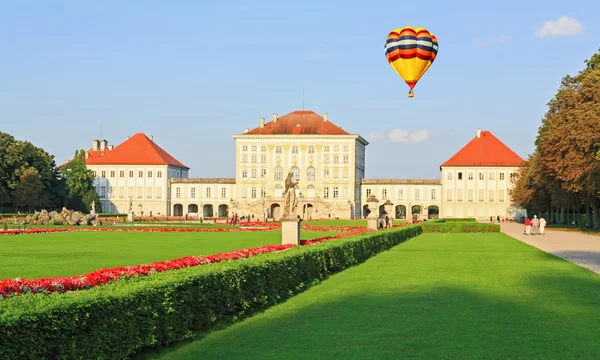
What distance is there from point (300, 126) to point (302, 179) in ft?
19.0

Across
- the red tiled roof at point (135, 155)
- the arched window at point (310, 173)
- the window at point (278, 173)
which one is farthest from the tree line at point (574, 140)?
the red tiled roof at point (135, 155)

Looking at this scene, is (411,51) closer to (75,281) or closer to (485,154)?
(75,281)

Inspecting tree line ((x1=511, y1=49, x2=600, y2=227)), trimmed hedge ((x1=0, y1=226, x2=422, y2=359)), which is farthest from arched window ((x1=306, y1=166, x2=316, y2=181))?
trimmed hedge ((x1=0, y1=226, x2=422, y2=359))

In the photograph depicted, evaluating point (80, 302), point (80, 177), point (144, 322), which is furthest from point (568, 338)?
point (80, 177)

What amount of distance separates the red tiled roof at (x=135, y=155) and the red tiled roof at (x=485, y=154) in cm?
3111

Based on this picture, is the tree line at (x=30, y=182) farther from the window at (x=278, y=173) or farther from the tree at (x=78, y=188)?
→ the window at (x=278, y=173)

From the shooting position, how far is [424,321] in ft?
31.6

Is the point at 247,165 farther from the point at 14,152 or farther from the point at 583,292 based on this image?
the point at 583,292

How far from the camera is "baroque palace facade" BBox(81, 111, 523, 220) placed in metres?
85.8

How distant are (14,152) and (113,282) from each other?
194 ft

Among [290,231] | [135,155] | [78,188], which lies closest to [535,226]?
[290,231]

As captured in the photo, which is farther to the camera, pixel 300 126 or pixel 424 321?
pixel 300 126

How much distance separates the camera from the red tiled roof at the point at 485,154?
281 feet

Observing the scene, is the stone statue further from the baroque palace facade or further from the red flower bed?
the baroque palace facade
